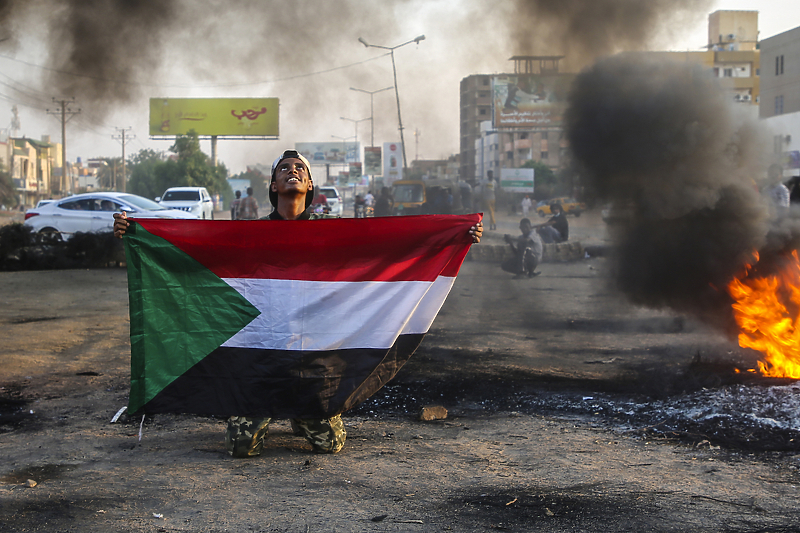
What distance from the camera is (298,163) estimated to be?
4.11 meters

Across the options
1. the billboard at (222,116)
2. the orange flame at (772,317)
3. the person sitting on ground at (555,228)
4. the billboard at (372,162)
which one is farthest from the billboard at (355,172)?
the orange flame at (772,317)

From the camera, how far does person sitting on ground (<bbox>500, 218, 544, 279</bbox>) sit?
1384cm

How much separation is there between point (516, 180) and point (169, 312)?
45.5m

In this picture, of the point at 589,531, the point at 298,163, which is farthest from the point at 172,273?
the point at 589,531

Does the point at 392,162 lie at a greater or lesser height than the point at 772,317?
greater

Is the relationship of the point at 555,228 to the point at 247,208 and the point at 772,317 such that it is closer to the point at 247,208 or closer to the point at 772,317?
the point at 772,317

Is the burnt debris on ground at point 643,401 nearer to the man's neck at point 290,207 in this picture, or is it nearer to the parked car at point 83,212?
the man's neck at point 290,207

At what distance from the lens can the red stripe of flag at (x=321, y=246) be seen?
3902 millimetres

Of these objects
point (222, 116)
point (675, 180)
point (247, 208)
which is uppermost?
point (222, 116)

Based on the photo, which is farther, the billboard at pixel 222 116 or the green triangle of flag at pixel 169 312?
the billboard at pixel 222 116

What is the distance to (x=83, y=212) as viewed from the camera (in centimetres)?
1784

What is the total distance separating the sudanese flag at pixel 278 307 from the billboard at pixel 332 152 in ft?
292

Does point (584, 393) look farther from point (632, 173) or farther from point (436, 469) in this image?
point (632, 173)

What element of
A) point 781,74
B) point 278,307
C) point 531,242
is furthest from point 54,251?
point 781,74
